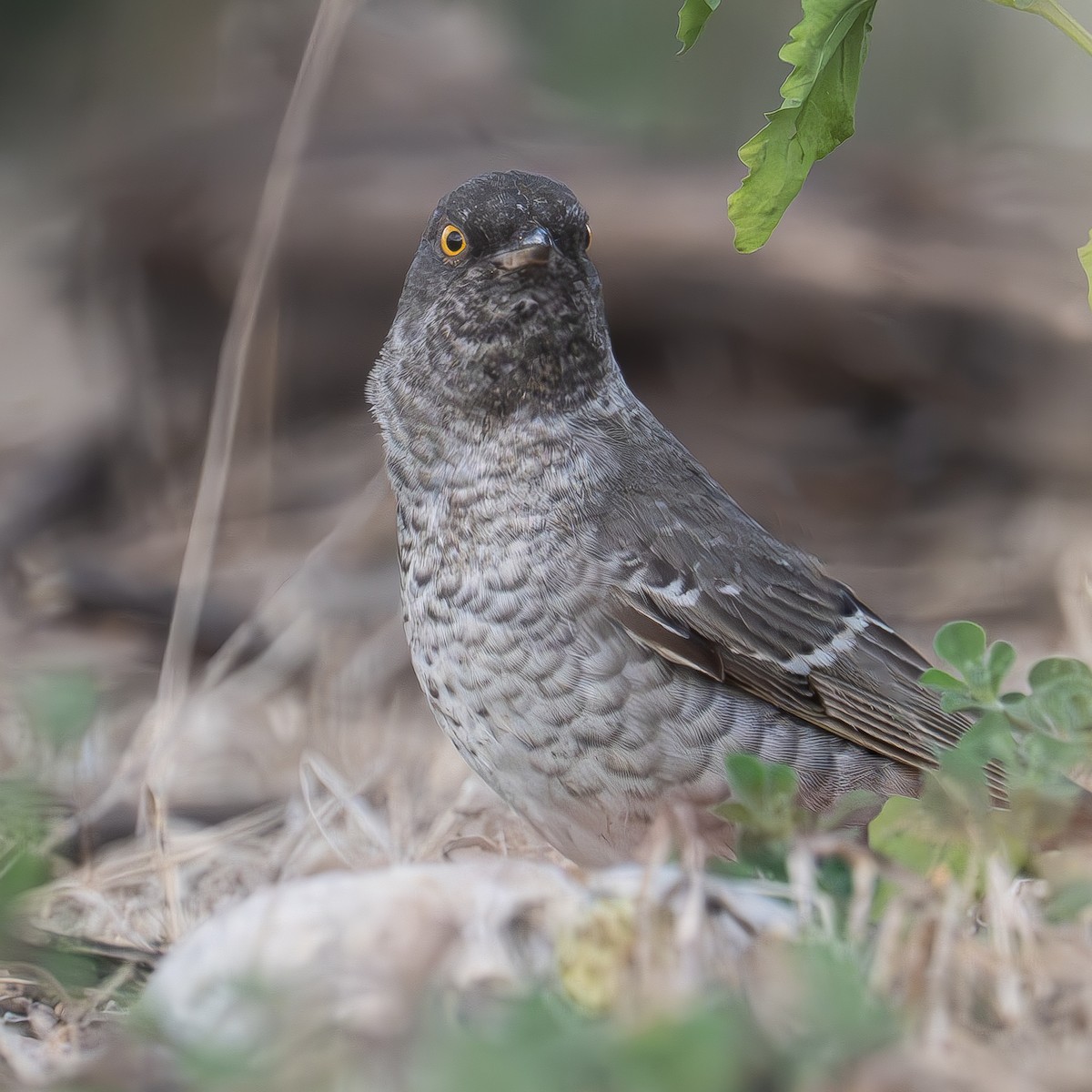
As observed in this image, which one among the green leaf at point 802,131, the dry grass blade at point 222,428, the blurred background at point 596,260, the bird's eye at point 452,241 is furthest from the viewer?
the blurred background at point 596,260

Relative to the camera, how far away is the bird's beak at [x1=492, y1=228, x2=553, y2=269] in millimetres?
3197

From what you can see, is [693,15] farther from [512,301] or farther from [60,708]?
[60,708]

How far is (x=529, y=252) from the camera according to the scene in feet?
10.5

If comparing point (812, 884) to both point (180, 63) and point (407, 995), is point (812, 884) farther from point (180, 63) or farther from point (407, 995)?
point (180, 63)

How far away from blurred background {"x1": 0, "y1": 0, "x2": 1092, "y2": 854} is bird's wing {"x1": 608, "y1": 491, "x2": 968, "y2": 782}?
2.25 m

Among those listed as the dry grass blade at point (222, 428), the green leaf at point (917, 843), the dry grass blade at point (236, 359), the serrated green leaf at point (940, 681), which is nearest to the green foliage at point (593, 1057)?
the green leaf at point (917, 843)

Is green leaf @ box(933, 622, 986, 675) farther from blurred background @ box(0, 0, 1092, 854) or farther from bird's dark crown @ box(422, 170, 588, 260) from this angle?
blurred background @ box(0, 0, 1092, 854)

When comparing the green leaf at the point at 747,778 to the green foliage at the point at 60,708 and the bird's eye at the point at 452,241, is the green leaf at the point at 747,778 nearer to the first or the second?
the green foliage at the point at 60,708

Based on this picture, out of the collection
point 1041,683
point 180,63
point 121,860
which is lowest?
point 121,860

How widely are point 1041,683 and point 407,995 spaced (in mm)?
1376

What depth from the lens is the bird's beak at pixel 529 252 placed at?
3.20 meters

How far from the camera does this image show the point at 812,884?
198 centimetres

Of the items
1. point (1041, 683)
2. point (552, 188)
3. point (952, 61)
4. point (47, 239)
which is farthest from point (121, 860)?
point (952, 61)

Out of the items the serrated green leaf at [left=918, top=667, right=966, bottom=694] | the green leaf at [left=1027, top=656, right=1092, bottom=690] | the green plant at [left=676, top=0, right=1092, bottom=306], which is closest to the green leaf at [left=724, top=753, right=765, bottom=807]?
the serrated green leaf at [left=918, top=667, right=966, bottom=694]
